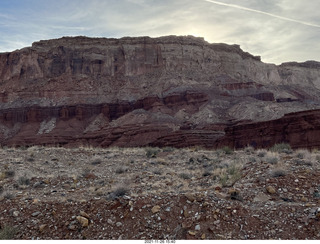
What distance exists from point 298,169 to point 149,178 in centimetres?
526

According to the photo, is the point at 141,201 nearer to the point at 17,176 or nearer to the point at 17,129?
the point at 17,176

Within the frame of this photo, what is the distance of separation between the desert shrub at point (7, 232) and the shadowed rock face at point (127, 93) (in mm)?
39436

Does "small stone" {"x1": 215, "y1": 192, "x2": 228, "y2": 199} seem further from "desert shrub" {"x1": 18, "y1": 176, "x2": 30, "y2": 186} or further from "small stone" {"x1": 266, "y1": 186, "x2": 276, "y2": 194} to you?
"desert shrub" {"x1": 18, "y1": 176, "x2": 30, "y2": 186}

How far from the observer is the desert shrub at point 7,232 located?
24.7 feet

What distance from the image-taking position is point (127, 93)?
72.1m

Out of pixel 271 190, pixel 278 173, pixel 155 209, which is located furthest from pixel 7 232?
pixel 278 173

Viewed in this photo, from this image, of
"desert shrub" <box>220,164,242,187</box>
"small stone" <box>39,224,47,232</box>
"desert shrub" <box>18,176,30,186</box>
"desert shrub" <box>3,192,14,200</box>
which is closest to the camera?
"small stone" <box>39,224,47,232</box>

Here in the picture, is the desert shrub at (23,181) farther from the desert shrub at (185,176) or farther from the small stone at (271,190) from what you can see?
the small stone at (271,190)

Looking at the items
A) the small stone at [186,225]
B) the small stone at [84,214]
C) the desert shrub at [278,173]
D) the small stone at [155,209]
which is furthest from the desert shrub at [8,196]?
the desert shrub at [278,173]

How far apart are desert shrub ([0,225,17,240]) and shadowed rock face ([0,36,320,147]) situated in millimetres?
39436

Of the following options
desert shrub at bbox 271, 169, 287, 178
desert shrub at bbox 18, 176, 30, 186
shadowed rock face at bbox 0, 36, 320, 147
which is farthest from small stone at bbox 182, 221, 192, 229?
shadowed rock face at bbox 0, 36, 320, 147

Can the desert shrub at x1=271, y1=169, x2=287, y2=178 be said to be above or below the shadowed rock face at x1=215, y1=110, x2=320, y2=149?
below

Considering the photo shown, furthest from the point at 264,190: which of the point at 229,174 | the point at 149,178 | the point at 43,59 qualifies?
the point at 43,59

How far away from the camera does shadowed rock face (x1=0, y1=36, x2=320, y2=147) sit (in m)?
56.2
